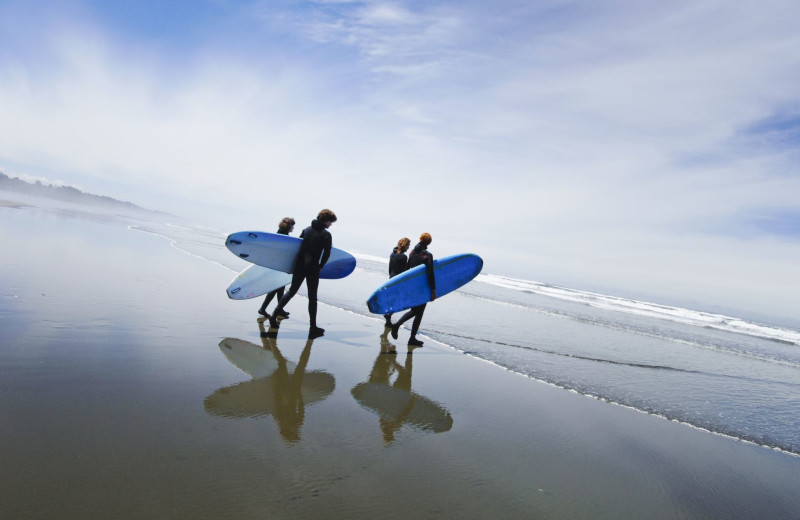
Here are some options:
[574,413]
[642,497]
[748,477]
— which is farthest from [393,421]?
[748,477]

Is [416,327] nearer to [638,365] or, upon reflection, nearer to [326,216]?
[326,216]

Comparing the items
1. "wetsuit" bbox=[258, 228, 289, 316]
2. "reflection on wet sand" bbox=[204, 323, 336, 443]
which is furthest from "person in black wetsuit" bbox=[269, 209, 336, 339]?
"wetsuit" bbox=[258, 228, 289, 316]

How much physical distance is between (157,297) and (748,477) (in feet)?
26.8

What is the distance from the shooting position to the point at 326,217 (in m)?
6.30

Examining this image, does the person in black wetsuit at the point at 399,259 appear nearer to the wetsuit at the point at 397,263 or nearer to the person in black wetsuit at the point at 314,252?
the wetsuit at the point at 397,263

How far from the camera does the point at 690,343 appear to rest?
41.1 ft

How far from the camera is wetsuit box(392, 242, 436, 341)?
6992 mm

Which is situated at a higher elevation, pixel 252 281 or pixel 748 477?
pixel 252 281

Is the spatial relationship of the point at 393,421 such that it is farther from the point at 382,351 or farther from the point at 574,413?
the point at 382,351

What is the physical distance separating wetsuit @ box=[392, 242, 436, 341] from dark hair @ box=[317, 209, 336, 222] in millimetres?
1747

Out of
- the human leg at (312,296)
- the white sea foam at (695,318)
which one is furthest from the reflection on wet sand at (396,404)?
the white sea foam at (695,318)

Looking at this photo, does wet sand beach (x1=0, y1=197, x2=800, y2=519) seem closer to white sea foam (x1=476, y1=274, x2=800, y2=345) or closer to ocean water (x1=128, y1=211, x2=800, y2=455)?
ocean water (x1=128, y1=211, x2=800, y2=455)

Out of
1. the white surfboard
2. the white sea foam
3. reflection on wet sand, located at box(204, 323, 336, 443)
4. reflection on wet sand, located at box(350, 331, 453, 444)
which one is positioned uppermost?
the white sea foam

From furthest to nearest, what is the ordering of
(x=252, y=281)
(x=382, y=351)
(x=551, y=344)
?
(x=551, y=344) → (x=252, y=281) → (x=382, y=351)
